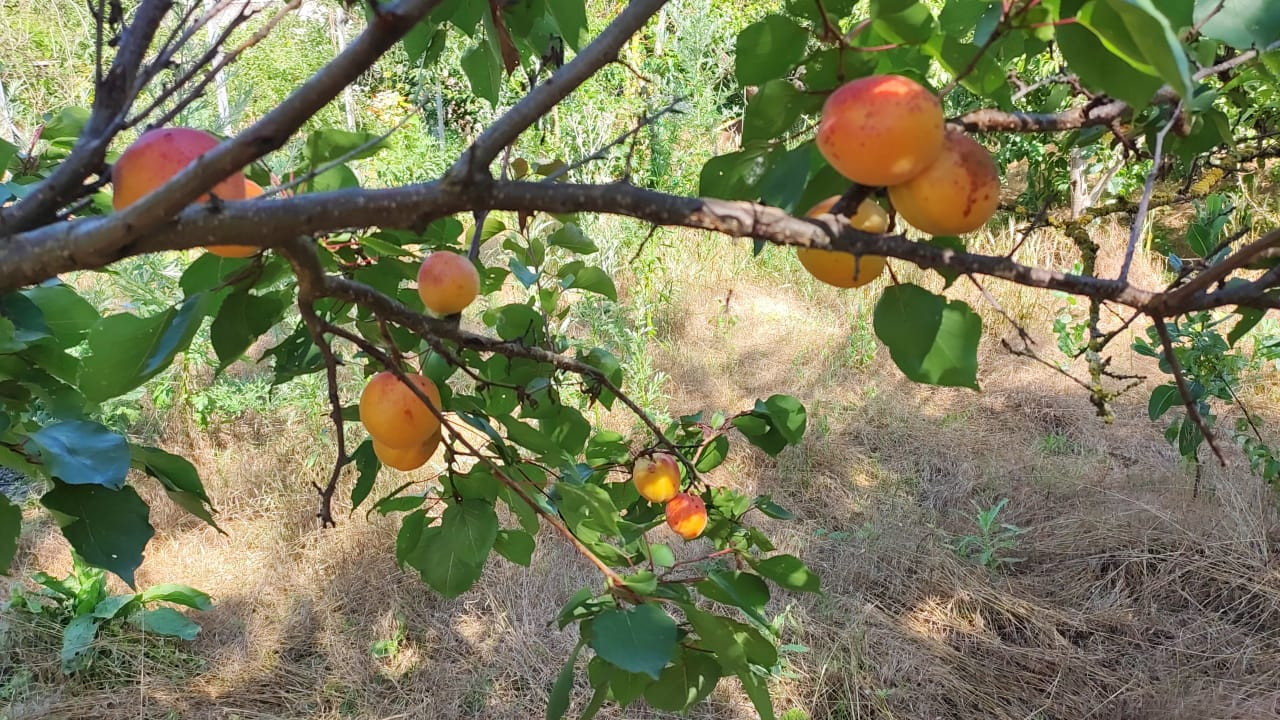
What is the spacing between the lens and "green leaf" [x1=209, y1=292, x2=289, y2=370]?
0.62 meters

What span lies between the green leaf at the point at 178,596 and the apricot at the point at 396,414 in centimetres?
185

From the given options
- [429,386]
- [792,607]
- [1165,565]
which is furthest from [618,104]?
[429,386]

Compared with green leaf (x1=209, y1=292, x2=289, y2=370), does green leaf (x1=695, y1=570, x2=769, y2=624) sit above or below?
below

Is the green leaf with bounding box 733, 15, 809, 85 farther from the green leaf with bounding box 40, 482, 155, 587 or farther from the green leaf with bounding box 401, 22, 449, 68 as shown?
the green leaf with bounding box 40, 482, 155, 587

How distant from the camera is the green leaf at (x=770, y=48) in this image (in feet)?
1.82

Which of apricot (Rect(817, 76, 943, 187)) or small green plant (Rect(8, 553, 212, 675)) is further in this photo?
small green plant (Rect(8, 553, 212, 675))

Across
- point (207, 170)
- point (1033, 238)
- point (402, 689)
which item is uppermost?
point (1033, 238)

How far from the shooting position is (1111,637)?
2035 mm

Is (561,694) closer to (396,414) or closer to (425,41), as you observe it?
(396,414)

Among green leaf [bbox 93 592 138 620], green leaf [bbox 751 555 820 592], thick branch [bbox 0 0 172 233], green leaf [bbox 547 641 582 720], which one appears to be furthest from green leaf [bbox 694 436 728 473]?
green leaf [bbox 93 592 138 620]

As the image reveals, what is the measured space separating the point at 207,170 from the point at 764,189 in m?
0.33

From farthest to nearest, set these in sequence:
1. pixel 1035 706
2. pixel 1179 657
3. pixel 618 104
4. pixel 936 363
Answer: pixel 618 104, pixel 1179 657, pixel 1035 706, pixel 936 363

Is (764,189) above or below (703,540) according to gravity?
above

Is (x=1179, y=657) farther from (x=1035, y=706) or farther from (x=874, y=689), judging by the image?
(x=874, y=689)
